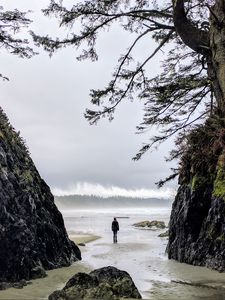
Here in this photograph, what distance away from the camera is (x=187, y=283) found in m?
11.1

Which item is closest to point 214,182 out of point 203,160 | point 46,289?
point 203,160

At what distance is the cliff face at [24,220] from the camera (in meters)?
11.6

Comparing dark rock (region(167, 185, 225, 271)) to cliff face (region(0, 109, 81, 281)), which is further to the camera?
dark rock (region(167, 185, 225, 271))

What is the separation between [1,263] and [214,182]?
26.6 ft

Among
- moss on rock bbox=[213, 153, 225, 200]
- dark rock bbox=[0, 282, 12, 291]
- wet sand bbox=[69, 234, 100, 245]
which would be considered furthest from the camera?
wet sand bbox=[69, 234, 100, 245]

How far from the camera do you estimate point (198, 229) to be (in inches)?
608

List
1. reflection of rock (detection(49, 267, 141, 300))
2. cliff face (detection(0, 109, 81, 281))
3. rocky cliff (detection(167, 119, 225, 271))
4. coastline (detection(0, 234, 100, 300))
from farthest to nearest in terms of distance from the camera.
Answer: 1. rocky cliff (detection(167, 119, 225, 271))
2. cliff face (detection(0, 109, 81, 281))
3. coastline (detection(0, 234, 100, 300))
4. reflection of rock (detection(49, 267, 141, 300))

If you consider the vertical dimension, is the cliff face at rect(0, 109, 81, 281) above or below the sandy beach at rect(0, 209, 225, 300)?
above

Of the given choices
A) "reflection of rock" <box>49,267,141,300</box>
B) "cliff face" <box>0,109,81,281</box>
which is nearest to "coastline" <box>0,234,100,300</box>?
"cliff face" <box>0,109,81,281</box>

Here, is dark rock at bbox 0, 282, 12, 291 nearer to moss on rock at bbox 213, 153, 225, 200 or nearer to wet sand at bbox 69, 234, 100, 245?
moss on rock at bbox 213, 153, 225, 200

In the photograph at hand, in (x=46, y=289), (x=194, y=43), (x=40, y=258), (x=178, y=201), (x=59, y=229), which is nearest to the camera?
(x=194, y=43)

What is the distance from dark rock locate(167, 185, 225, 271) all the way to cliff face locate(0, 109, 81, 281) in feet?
14.6

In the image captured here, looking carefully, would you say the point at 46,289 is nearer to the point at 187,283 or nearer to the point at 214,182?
the point at 187,283

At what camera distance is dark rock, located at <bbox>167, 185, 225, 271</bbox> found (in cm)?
1346
